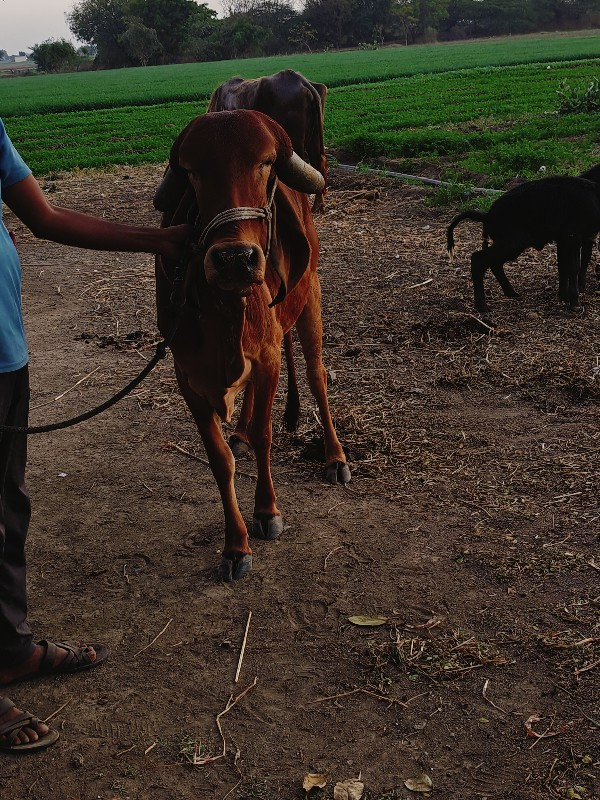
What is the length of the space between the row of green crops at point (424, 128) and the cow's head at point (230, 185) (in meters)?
9.42

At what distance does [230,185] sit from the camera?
11.4 ft

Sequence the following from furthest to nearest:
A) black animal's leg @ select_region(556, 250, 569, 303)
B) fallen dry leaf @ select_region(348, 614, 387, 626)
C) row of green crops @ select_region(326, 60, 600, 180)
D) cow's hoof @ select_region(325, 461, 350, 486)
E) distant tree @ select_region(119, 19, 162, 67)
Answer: distant tree @ select_region(119, 19, 162, 67)
row of green crops @ select_region(326, 60, 600, 180)
black animal's leg @ select_region(556, 250, 569, 303)
cow's hoof @ select_region(325, 461, 350, 486)
fallen dry leaf @ select_region(348, 614, 387, 626)

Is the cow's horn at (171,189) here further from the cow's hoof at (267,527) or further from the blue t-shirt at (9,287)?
the cow's hoof at (267,527)

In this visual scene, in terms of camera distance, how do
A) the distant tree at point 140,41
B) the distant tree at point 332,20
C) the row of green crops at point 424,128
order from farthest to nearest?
the distant tree at point 332,20 → the distant tree at point 140,41 → the row of green crops at point 424,128

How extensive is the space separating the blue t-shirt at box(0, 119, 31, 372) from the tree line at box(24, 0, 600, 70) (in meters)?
90.5

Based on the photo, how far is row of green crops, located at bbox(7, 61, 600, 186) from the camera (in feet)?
47.8

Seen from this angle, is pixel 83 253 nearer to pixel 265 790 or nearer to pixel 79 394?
pixel 79 394

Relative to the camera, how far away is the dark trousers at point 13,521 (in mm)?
3260

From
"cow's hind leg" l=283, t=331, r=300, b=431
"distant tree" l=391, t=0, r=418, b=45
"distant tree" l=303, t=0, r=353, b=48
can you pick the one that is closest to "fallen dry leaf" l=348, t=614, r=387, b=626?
"cow's hind leg" l=283, t=331, r=300, b=431

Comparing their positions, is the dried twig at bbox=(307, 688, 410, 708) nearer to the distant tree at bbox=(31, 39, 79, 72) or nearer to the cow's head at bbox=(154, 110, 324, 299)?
the cow's head at bbox=(154, 110, 324, 299)

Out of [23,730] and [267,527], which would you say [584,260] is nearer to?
[267,527]

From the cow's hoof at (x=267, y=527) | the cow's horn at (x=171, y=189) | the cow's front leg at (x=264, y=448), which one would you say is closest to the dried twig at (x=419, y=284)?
the cow's front leg at (x=264, y=448)

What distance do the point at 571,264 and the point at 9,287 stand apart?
5822mm

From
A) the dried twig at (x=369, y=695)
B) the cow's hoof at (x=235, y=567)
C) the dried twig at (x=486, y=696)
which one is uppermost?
the cow's hoof at (x=235, y=567)
